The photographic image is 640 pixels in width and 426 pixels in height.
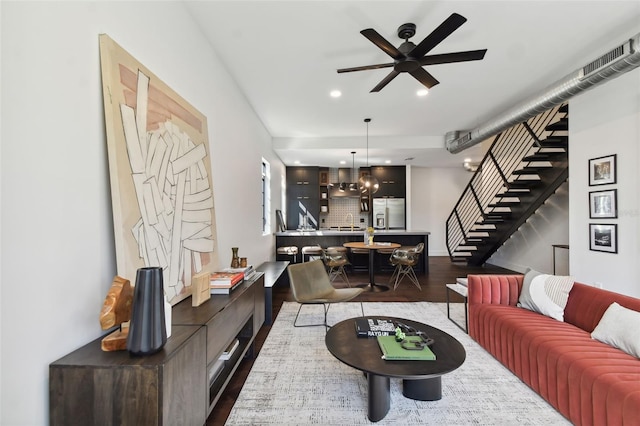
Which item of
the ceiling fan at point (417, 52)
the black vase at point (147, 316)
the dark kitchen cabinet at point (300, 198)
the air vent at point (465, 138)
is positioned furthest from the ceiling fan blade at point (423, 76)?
the dark kitchen cabinet at point (300, 198)

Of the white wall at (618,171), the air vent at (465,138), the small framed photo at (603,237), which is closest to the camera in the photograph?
the white wall at (618,171)

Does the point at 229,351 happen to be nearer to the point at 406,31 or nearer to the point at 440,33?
the point at 440,33

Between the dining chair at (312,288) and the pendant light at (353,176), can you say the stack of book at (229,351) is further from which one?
the pendant light at (353,176)

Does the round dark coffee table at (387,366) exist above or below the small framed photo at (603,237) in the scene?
below

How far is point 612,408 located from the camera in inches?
63.1

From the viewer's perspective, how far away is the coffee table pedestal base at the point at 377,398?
6.48 ft

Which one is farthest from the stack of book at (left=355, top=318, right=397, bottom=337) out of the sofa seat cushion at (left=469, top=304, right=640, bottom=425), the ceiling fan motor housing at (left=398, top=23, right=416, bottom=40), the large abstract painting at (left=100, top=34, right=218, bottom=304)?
the ceiling fan motor housing at (left=398, top=23, right=416, bottom=40)

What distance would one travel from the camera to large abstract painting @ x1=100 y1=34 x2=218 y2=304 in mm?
1575

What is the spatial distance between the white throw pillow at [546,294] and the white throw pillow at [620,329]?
1.44ft

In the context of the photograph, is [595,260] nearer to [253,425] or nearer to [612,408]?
[612,408]

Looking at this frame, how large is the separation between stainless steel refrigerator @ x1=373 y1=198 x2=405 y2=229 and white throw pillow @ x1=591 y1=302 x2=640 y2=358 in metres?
6.72

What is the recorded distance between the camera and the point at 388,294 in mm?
5148

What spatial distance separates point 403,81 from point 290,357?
368 cm

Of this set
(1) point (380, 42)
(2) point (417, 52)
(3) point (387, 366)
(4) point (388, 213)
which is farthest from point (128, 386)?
(4) point (388, 213)
